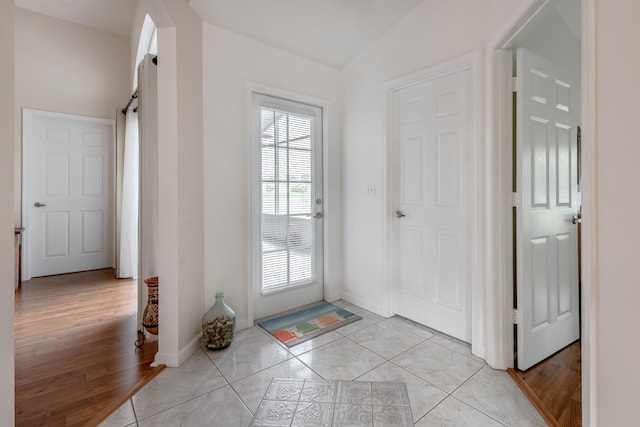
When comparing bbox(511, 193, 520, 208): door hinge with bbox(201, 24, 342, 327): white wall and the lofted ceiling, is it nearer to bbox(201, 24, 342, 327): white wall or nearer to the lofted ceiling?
the lofted ceiling

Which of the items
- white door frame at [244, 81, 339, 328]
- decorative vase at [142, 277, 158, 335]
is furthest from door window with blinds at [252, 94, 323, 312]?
decorative vase at [142, 277, 158, 335]

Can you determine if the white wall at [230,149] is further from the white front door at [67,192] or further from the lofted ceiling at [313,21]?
the white front door at [67,192]

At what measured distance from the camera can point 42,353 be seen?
212 centimetres

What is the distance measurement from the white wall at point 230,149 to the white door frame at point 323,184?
23mm

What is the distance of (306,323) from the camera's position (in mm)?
2609

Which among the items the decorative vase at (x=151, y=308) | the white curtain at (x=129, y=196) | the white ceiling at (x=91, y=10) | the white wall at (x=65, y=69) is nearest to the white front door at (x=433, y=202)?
the decorative vase at (x=151, y=308)

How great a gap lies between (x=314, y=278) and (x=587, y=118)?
2.48m

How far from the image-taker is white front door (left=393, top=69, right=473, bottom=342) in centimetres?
222

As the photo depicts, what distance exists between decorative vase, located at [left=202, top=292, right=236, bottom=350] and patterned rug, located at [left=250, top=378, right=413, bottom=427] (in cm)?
53

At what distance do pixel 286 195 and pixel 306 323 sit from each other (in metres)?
1.13

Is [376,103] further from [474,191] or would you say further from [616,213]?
[616,213]

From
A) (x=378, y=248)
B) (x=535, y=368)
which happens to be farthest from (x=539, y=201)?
(x=378, y=248)

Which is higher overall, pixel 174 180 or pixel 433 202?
pixel 174 180

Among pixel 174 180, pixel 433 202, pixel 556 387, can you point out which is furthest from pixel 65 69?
pixel 556 387
